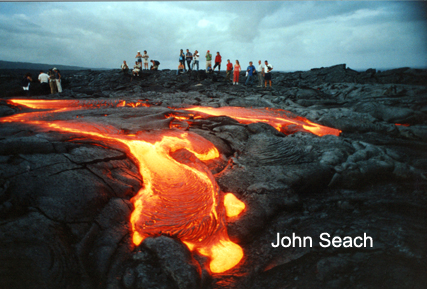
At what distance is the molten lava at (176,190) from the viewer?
2904mm

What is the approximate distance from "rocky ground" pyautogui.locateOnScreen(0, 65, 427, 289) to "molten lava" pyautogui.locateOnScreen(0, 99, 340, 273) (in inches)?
6.7

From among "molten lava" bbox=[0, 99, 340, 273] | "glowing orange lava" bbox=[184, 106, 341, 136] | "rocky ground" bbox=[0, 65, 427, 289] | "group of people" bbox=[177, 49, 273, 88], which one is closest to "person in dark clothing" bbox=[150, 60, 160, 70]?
"group of people" bbox=[177, 49, 273, 88]

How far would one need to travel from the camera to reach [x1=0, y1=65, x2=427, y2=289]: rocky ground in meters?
2.31

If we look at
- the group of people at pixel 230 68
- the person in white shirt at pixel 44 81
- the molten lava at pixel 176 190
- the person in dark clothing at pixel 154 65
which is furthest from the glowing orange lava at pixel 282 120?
the person in dark clothing at pixel 154 65

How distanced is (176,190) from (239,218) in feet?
3.69

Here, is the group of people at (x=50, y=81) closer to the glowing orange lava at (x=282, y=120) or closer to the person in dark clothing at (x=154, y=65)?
the person in dark clothing at (x=154, y=65)

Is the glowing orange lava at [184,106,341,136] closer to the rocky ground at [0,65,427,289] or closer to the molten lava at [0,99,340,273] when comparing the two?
the rocky ground at [0,65,427,289]

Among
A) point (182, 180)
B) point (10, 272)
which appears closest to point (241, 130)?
point (182, 180)

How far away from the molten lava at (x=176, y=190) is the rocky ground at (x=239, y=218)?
0.17m

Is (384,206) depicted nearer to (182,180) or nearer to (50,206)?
(182,180)

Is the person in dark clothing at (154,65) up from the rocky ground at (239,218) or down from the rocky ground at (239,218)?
up

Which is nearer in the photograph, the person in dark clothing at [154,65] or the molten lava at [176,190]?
the molten lava at [176,190]

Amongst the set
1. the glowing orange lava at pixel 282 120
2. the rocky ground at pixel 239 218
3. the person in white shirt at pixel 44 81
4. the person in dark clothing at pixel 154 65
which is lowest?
the rocky ground at pixel 239 218

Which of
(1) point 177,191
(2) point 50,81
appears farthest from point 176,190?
(2) point 50,81
